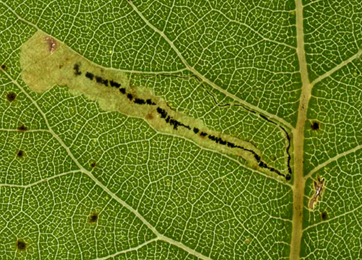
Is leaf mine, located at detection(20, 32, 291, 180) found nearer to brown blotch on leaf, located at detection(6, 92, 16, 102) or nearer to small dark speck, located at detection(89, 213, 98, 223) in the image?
brown blotch on leaf, located at detection(6, 92, 16, 102)

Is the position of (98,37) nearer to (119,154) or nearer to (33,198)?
Answer: (119,154)

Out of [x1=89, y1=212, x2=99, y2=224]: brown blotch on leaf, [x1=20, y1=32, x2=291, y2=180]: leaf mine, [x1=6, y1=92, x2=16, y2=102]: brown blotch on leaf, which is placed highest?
[x1=20, y1=32, x2=291, y2=180]: leaf mine

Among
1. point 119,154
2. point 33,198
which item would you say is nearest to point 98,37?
point 119,154

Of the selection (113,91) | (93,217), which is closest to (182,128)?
(113,91)

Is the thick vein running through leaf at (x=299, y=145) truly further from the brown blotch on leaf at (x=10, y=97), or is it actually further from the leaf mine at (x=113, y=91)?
the brown blotch on leaf at (x=10, y=97)

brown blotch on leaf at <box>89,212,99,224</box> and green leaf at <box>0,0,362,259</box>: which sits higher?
green leaf at <box>0,0,362,259</box>

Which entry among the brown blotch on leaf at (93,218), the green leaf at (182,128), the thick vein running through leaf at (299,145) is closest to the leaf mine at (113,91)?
the green leaf at (182,128)

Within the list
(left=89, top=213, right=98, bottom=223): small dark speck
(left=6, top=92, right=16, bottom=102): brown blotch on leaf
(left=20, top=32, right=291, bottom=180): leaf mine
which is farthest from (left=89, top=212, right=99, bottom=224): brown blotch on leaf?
(left=6, top=92, right=16, bottom=102): brown blotch on leaf

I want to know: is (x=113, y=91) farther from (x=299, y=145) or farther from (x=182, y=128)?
(x=299, y=145)
